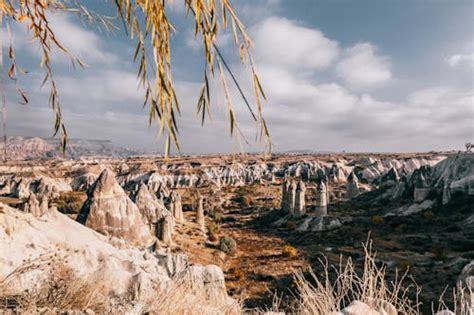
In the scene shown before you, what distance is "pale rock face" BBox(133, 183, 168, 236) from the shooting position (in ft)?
96.0

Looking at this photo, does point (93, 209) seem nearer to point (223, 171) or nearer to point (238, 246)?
point (238, 246)

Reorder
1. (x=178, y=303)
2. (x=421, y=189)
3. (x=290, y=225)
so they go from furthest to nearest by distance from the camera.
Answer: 1. (x=421, y=189)
2. (x=290, y=225)
3. (x=178, y=303)

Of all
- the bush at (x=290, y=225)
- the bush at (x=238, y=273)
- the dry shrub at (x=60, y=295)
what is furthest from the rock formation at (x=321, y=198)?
the dry shrub at (x=60, y=295)

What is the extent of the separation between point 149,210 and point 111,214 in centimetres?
600

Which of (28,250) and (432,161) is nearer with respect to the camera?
(28,250)

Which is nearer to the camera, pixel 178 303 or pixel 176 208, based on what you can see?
pixel 178 303

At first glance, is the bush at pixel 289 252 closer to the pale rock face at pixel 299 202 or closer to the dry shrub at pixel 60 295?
the pale rock face at pixel 299 202

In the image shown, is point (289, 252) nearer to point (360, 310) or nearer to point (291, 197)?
point (291, 197)

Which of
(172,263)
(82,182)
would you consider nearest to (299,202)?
(172,263)

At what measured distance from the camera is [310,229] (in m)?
36.3

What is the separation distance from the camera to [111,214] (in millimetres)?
24547

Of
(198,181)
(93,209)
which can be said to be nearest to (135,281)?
(93,209)

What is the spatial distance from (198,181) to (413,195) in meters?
53.5

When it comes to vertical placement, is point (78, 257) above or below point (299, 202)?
above
